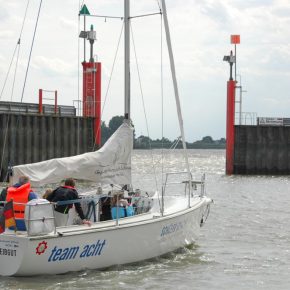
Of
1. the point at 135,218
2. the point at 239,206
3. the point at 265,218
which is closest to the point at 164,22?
the point at 135,218

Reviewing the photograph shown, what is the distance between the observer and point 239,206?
27156mm

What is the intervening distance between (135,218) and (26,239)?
2.61 m

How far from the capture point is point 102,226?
12859 millimetres

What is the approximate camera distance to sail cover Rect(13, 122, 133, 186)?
13202 millimetres

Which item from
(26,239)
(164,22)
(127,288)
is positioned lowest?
(127,288)

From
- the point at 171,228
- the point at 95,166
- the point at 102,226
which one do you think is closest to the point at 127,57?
the point at 95,166

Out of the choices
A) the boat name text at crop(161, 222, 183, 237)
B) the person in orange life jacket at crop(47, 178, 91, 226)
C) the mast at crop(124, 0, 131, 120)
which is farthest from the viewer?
the mast at crop(124, 0, 131, 120)

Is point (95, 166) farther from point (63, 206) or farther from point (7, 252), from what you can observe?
point (7, 252)

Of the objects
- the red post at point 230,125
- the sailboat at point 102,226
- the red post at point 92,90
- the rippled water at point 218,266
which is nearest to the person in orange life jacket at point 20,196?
the sailboat at point 102,226

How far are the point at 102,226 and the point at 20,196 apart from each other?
1475 millimetres

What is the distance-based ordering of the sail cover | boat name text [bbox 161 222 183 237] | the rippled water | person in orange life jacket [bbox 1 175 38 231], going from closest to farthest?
person in orange life jacket [bbox 1 175 38 231], the rippled water, the sail cover, boat name text [bbox 161 222 183 237]

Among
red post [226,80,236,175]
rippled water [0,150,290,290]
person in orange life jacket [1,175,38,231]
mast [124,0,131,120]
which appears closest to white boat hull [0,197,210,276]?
rippled water [0,150,290,290]

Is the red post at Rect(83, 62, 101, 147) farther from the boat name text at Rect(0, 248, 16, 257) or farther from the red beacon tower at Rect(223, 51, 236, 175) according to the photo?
the boat name text at Rect(0, 248, 16, 257)

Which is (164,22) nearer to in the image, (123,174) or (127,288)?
(123,174)
